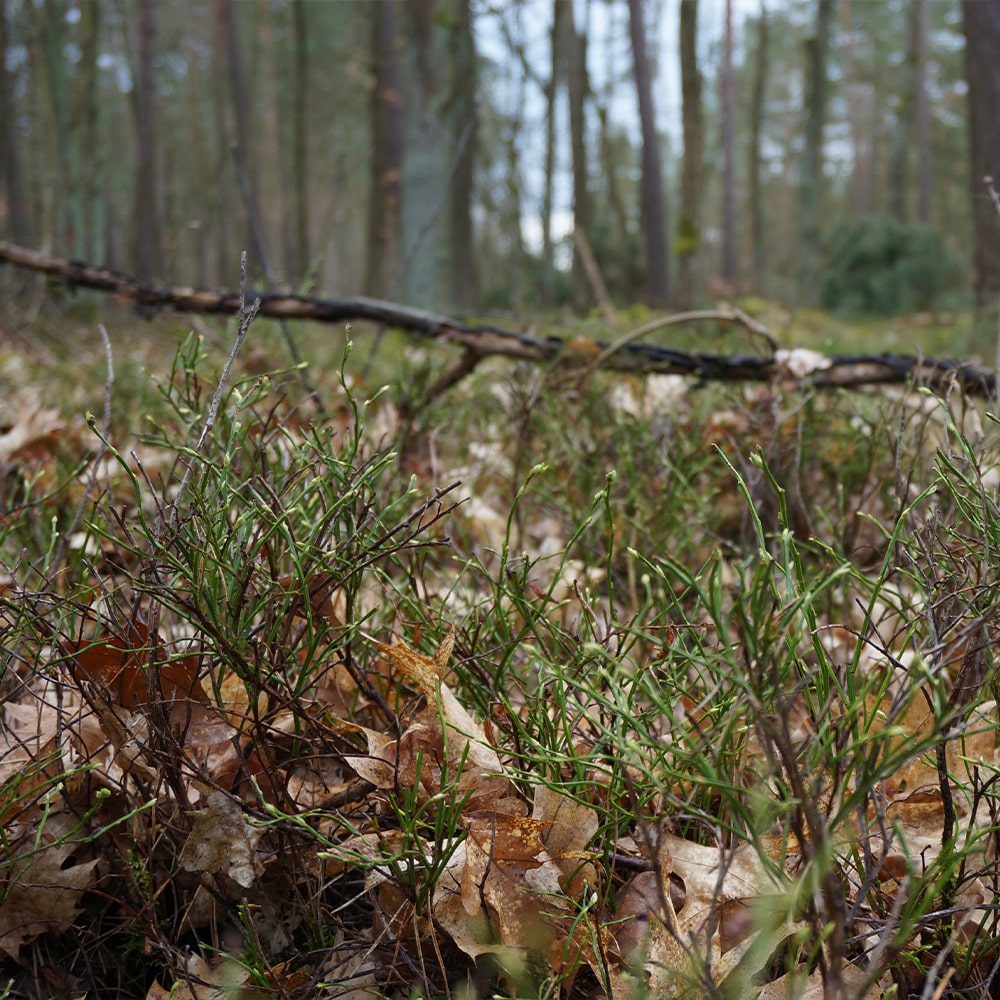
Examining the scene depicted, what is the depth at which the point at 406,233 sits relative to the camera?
28.1ft

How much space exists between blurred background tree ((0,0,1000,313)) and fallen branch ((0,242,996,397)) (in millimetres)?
208

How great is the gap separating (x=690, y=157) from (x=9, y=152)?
9471 mm

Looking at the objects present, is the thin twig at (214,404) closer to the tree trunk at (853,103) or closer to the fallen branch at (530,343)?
the fallen branch at (530,343)

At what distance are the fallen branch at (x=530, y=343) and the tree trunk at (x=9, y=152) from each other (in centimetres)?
987

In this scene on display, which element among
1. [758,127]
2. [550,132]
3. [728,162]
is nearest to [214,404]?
[550,132]

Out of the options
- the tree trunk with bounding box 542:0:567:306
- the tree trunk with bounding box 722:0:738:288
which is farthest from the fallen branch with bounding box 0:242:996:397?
the tree trunk with bounding box 722:0:738:288

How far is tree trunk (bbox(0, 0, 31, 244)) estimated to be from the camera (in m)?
→ 11.3

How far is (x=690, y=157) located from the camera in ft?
34.2

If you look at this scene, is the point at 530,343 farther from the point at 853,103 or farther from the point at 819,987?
the point at 853,103

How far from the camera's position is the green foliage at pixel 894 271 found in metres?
14.3

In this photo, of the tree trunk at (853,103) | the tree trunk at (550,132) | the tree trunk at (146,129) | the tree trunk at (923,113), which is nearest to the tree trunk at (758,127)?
the tree trunk at (923,113)

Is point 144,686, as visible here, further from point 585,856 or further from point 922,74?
point 922,74

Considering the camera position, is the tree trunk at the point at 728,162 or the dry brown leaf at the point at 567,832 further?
the tree trunk at the point at 728,162

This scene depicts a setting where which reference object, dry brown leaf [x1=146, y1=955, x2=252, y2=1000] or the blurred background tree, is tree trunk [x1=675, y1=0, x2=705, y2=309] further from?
dry brown leaf [x1=146, y1=955, x2=252, y2=1000]
